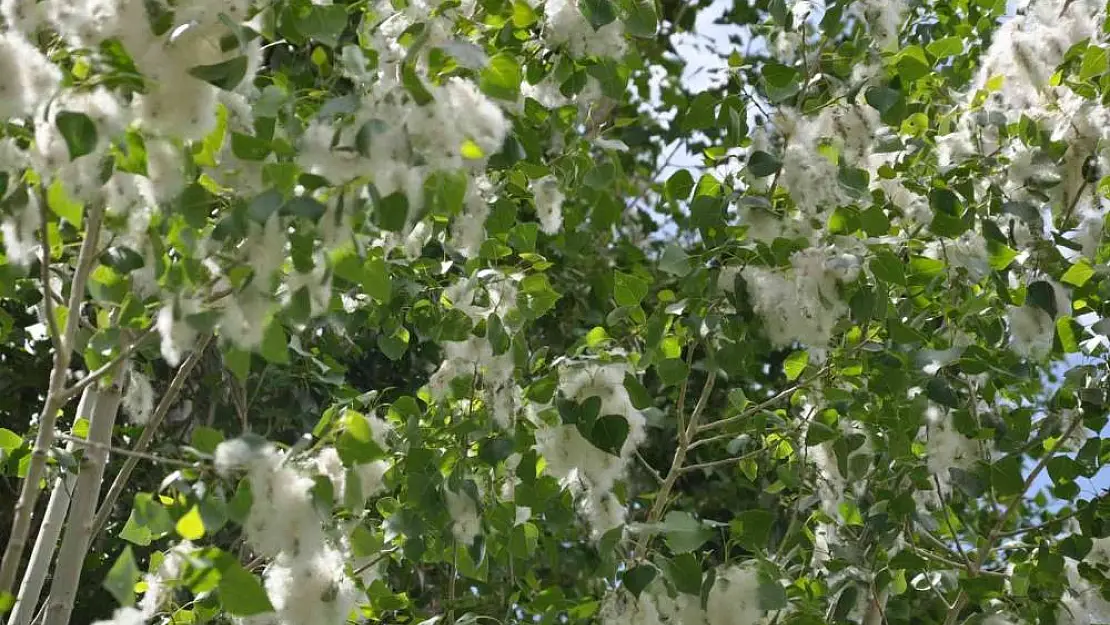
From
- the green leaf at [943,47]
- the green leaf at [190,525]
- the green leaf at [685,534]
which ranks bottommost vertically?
the green leaf at [685,534]

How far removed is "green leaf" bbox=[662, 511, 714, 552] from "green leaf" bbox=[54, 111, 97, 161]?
0.86 m

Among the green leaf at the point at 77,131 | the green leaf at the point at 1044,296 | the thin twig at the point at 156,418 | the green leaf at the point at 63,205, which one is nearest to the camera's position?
the green leaf at the point at 77,131

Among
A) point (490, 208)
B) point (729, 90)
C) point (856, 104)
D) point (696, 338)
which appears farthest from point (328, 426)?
point (729, 90)

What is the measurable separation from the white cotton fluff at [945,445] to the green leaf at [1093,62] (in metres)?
0.60

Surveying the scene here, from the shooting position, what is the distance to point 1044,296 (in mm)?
1960

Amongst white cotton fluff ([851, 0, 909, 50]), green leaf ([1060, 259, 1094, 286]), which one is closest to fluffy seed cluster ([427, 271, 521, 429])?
white cotton fluff ([851, 0, 909, 50])

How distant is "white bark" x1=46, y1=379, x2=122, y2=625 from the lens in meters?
1.84

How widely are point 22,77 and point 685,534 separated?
3.17 feet

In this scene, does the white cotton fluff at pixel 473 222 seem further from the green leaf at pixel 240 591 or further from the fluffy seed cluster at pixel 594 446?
the green leaf at pixel 240 591

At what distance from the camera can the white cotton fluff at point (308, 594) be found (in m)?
1.56

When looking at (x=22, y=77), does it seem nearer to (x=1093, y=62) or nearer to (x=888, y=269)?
(x=888, y=269)

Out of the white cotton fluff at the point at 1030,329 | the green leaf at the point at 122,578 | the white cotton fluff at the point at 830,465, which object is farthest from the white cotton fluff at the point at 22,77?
the white cotton fluff at the point at 1030,329

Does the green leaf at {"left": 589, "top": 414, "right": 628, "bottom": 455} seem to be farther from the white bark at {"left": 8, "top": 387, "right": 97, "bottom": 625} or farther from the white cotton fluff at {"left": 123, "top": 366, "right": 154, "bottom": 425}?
the white cotton fluff at {"left": 123, "top": 366, "right": 154, "bottom": 425}

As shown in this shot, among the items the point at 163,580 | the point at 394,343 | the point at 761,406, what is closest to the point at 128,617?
the point at 163,580
